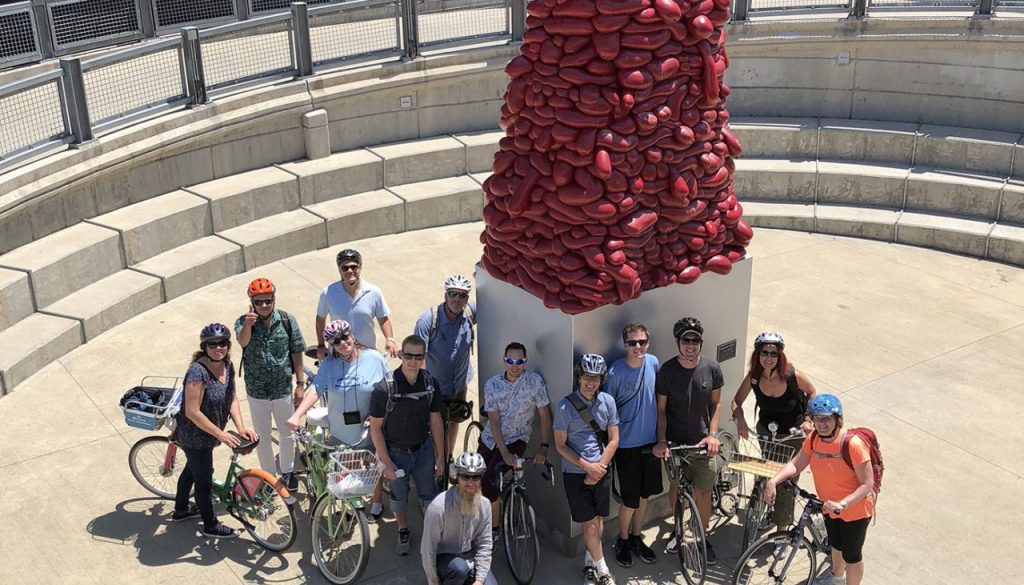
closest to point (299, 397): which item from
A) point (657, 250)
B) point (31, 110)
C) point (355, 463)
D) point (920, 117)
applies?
point (355, 463)

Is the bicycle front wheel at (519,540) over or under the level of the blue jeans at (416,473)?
under

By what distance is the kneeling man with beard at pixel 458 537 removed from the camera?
20.8ft

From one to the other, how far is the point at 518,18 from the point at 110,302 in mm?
6181

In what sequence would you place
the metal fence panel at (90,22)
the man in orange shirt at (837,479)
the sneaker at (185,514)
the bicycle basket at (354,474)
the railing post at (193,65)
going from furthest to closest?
the metal fence panel at (90,22), the railing post at (193,65), the sneaker at (185,514), the bicycle basket at (354,474), the man in orange shirt at (837,479)

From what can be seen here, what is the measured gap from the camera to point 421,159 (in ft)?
43.9

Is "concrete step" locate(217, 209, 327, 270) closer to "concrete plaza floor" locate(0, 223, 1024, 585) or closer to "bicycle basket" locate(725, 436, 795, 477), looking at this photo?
"concrete plaza floor" locate(0, 223, 1024, 585)

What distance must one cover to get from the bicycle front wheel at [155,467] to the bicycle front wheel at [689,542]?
3.51 meters

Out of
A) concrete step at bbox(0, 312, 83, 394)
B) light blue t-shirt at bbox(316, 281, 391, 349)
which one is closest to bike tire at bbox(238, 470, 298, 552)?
light blue t-shirt at bbox(316, 281, 391, 349)

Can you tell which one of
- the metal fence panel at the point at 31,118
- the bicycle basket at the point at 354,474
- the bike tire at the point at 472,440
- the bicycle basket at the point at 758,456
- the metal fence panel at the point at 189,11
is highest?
the metal fence panel at the point at 189,11

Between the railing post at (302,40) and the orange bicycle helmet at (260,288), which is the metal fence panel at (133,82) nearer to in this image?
the railing post at (302,40)

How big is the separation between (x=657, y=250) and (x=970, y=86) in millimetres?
8198

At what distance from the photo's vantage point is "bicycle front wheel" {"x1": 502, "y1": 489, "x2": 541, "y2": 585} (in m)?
7.15

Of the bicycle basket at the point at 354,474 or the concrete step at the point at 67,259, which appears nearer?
the bicycle basket at the point at 354,474

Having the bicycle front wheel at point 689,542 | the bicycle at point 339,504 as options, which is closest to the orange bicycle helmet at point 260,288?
the bicycle at point 339,504
